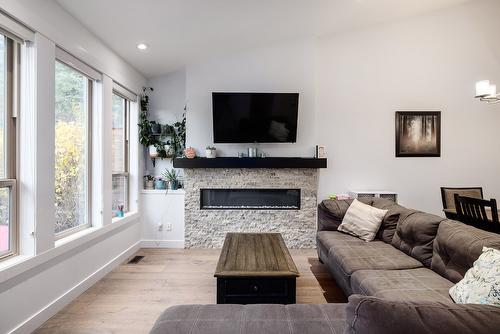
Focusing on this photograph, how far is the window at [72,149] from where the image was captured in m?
2.77

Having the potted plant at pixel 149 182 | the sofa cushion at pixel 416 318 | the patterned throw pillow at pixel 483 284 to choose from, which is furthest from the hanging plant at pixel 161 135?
the sofa cushion at pixel 416 318

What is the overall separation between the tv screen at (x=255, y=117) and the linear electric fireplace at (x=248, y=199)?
0.79 m

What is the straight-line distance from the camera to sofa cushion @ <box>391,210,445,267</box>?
2.45 m

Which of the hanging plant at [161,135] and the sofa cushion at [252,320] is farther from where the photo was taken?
the hanging plant at [161,135]

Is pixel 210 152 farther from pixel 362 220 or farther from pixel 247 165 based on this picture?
pixel 362 220

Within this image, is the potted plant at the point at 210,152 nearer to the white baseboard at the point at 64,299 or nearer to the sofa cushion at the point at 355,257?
the white baseboard at the point at 64,299

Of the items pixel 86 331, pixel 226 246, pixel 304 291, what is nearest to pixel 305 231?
pixel 304 291

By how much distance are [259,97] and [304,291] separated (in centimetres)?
268

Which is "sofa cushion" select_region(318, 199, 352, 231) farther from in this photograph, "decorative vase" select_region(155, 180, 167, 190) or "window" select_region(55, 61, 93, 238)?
"window" select_region(55, 61, 93, 238)

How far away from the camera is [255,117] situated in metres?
4.32

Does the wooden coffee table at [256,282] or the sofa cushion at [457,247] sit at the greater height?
the sofa cushion at [457,247]

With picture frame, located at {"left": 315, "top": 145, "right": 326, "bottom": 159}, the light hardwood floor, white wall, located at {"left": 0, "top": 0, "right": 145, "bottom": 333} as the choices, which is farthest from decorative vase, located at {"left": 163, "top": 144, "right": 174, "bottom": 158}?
picture frame, located at {"left": 315, "top": 145, "right": 326, "bottom": 159}

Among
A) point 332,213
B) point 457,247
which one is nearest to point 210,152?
point 332,213

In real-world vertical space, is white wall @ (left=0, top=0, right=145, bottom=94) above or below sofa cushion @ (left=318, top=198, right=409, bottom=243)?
above
